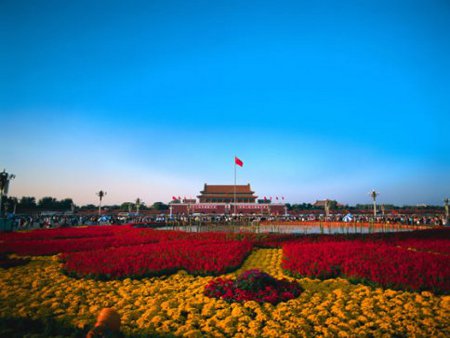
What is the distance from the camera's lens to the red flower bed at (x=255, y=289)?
431 cm

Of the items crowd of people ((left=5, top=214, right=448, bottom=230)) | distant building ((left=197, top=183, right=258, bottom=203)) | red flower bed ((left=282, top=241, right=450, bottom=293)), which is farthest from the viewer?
distant building ((left=197, top=183, right=258, bottom=203))

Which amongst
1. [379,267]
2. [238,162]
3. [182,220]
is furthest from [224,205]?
[379,267]

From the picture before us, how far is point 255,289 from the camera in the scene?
15.0 ft

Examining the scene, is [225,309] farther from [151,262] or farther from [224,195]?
[224,195]

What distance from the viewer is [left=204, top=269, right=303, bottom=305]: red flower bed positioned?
14.1 ft

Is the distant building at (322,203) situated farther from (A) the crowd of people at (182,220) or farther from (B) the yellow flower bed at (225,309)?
(B) the yellow flower bed at (225,309)

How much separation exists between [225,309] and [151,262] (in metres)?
3.32

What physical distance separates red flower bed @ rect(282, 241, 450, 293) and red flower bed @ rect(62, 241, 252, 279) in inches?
66.4


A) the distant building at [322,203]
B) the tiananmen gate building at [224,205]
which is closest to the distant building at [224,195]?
the tiananmen gate building at [224,205]

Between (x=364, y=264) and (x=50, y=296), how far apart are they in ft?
20.0

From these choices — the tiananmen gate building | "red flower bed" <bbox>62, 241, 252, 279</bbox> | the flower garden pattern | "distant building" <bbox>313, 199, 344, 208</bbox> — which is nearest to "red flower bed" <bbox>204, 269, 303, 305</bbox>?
the flower garden pattern

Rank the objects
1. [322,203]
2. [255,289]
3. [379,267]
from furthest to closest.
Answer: [322,203] < [379,267] < [255,289]

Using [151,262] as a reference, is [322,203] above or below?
above

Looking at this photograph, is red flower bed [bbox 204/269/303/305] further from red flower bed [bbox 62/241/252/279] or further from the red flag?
the red flag
